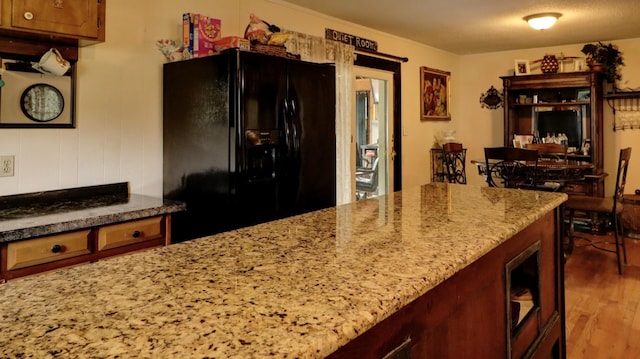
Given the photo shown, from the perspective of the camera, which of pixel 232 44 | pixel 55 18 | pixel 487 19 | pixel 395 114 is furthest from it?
pixel 395 114

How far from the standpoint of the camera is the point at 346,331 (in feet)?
2.17

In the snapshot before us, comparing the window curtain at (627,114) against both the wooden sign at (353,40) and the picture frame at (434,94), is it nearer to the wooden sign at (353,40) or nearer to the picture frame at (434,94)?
the picture frame at (434,94)

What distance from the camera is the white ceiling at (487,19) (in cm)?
387

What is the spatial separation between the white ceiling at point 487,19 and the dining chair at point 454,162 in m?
1.29

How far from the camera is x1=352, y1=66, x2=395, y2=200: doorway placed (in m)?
4.80

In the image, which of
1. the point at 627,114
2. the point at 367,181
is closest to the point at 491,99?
the point at 627,114

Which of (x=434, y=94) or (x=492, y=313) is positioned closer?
(x=492, y=313)

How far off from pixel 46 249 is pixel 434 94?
502 centimetres

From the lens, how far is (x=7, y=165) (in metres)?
2.34

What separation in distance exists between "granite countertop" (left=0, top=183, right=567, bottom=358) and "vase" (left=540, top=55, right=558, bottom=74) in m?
4.91

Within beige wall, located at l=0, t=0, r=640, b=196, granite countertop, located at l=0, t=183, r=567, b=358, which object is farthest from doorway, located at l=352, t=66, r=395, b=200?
granite countertop, located at l=0, t=183, r=567, b=358

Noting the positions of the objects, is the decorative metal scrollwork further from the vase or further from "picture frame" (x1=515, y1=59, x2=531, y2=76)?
the vase

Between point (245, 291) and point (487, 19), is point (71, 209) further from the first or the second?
point (487, 19)

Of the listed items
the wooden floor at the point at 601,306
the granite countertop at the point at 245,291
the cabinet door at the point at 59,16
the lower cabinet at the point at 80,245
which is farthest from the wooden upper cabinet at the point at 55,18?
the wooden floor at the point at 601,306
